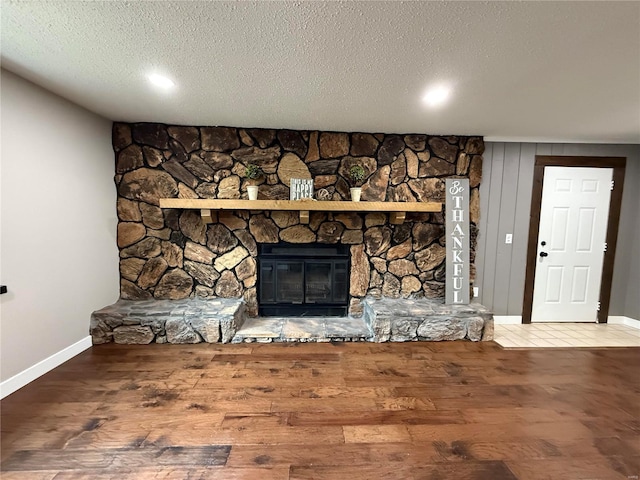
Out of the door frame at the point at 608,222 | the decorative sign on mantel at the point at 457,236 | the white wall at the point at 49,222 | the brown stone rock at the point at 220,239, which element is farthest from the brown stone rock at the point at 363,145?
the white wall at the point at 49,222

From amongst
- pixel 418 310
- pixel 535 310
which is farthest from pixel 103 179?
pixel 535 310

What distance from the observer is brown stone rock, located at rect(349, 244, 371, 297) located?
10.6 ft

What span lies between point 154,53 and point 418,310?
10.00 ft


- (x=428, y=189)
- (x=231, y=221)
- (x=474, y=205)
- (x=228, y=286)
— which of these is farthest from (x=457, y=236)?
(x=228, y=286)

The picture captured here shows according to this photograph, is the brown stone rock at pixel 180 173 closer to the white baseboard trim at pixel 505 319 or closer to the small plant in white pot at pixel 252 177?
the small plant in white pot at pixel 252 177

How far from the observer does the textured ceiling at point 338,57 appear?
1.28 meters

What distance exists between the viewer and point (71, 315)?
2.41 metres

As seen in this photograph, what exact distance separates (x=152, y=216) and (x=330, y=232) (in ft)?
6.49

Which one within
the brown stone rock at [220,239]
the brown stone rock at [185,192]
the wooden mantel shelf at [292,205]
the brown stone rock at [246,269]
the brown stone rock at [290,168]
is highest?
the brown stone rock at [290,168]

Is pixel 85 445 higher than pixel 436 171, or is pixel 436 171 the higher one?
pixel 436 171

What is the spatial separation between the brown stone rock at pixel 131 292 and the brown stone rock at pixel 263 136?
2.10 m

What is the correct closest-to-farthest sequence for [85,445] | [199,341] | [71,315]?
[85,445] < [71,315] < [199,341]

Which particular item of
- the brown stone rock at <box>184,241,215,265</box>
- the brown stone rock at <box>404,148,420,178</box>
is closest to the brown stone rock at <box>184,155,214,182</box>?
the brown stone rock at <box>184,241,215,265</box>

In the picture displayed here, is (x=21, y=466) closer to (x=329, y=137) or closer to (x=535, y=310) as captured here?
(x=329, y=137)
